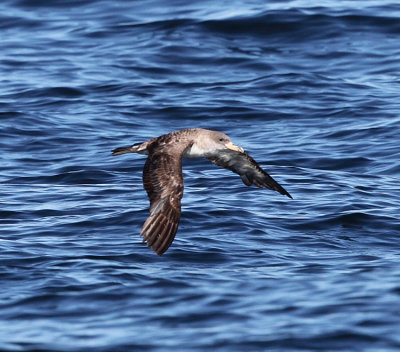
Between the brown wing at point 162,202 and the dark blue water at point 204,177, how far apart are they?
69 centimetres

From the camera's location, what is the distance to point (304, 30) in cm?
2027

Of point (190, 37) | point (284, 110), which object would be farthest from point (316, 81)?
point (190, 37)

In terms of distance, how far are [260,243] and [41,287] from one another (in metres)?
2.64

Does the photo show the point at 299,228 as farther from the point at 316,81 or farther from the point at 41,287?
the point at 316,81

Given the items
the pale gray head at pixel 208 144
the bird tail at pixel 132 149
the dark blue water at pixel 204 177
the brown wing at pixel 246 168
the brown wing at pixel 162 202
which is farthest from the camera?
the brown wing at pixel 246 168

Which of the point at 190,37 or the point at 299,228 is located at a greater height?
the point at 190,37

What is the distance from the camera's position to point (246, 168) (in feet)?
35.1

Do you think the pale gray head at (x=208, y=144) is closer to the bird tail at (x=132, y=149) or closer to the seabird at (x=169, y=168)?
the seabird at (x=169, y=168)

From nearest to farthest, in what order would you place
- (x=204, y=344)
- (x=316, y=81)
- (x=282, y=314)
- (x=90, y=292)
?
(x=204, y=344) < (x=282, y=314) < (x=90, y=292) < (x=316, y=81)

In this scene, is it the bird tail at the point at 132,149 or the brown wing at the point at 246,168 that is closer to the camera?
the bird tail at the point at 132,149

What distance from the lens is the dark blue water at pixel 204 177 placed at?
8.66 metres

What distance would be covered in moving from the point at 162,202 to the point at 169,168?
1.19 ft

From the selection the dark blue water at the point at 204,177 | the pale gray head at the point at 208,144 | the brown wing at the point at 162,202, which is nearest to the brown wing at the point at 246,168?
the pale gray head at the point at 208,144

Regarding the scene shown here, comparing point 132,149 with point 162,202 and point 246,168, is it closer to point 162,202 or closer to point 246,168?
point 162,202
